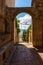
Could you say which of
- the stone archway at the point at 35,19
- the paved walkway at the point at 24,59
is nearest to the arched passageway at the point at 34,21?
the stone archway at the point at 35,19

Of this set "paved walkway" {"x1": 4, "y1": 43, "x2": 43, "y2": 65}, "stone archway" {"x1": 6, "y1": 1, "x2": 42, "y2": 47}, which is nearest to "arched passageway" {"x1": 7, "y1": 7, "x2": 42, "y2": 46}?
"stone archway" {"x1": 6, "y1": 1, "x2": 42, "y2": 47}

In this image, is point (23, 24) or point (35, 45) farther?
point (23, 24)

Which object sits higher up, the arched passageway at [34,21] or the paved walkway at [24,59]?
the arched passageway at [34,21]

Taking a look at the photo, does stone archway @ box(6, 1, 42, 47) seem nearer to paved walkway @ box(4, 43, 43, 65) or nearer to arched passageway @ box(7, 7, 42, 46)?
arched passageway @ box(7, 7, 42, 46)

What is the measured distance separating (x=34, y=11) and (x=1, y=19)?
8626mm

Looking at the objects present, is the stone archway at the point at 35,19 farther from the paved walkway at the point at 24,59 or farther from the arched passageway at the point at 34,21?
the paved walkway at the point at 24,59

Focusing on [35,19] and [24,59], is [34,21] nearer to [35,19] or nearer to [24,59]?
[35,19]

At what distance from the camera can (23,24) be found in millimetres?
38312

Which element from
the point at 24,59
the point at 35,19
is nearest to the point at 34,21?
the point at 35,19

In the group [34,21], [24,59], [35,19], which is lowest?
[24,59]

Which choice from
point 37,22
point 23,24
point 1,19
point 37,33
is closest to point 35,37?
point 37,33

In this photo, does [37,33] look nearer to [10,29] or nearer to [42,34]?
[42,34]

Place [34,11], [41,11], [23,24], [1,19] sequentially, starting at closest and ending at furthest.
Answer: [1,19], [41,11], [34,11], [23,24]

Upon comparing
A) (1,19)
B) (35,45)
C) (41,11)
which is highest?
(41,11)
